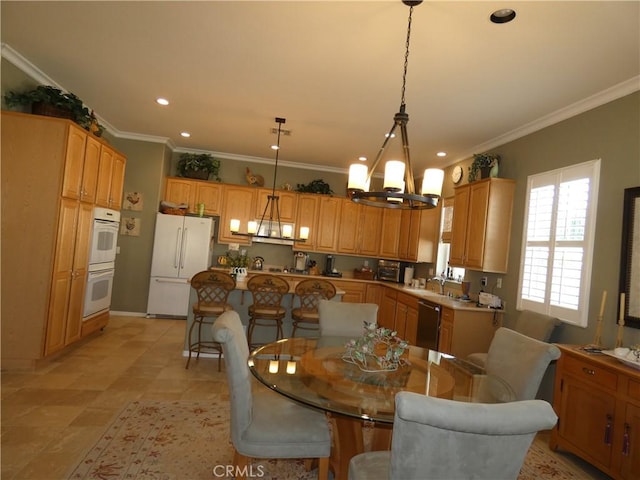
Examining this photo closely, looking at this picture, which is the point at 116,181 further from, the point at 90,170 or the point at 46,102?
the point at 46,102

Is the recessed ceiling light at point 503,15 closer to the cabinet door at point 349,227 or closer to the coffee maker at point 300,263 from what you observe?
the cabinet door at point 349,227

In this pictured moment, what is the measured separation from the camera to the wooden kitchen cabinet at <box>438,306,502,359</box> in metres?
3.99

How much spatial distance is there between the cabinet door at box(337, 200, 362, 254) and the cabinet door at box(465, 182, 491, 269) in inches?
104

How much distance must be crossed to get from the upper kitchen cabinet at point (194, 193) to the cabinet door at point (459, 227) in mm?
3850

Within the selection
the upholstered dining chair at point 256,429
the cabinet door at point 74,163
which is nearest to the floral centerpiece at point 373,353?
the upholstered dining chair at point 256,429

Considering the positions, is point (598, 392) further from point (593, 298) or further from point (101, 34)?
point (101, 34)

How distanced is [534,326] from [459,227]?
5.27ft

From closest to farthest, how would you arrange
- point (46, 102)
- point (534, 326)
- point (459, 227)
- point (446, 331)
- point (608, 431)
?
point (608, 431), point (534, 326), point (46, 102), point (446, 331), point (459, 227)

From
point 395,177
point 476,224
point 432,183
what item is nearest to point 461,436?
point 395,177

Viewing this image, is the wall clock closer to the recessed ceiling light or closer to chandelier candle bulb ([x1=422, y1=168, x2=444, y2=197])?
the recessed ceiling light

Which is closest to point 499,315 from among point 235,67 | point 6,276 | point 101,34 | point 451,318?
point 451,318

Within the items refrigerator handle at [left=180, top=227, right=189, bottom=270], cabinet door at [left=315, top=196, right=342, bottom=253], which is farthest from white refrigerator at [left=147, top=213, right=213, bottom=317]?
cabinet door at [left=315, top=196, right=342, bottom=253]

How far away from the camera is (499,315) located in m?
4.09

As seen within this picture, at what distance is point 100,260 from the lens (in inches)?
178
